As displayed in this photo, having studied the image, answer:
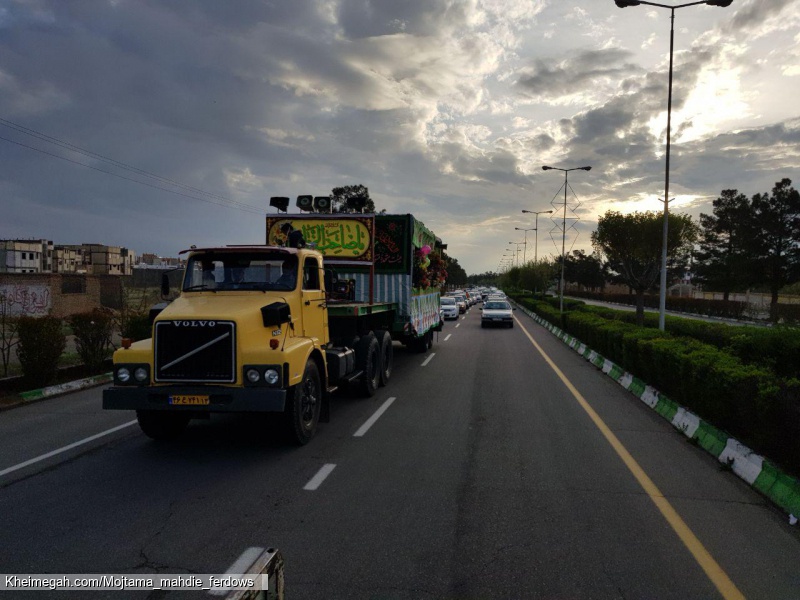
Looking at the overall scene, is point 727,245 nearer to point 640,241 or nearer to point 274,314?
point 640,241

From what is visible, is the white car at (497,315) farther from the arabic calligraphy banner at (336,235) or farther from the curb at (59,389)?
the curb at (59,389)

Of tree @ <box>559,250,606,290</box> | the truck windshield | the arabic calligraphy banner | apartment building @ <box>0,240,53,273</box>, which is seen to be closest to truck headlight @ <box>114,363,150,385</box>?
the truck windshield

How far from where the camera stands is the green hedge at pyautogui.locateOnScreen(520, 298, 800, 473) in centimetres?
582

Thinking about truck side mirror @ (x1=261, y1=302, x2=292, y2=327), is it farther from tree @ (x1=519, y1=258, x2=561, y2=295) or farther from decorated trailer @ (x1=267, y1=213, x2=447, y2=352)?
tree @ (x1=519, y1=258, x2=561, y2=295)

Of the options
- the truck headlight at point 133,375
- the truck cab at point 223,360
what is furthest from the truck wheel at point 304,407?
the truck headlight at point 133,375

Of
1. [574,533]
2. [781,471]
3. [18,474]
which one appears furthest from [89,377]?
[781,471]

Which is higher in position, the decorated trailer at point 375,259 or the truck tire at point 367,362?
the decorated trailer at point 375,259

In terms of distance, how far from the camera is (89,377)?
12.0m

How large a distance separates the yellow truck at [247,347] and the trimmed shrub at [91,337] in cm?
592

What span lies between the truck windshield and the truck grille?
3.89 feet

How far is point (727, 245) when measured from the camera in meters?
54.8

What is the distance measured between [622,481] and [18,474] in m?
6.91

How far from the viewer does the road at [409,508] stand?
390cm

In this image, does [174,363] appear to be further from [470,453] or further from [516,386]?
[516,386]
